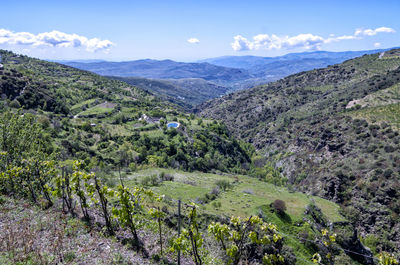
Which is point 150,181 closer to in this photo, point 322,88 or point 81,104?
point 81,104

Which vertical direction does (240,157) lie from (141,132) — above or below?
below

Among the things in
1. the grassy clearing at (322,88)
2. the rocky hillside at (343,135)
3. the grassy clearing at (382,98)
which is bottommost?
the rocky hillside at (343,135)

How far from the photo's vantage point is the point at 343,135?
68.8 meters

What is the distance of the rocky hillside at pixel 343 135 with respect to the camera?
Answer: 43.1 metres

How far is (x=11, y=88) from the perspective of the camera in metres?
77.1

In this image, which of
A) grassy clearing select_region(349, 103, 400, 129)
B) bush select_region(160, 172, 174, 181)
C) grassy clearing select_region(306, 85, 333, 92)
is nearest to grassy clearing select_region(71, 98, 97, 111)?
bush select_region(160, 172, 174, 181)

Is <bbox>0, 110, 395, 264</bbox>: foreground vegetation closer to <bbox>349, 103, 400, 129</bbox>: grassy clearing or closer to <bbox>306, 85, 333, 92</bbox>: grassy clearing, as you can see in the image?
<bbox>349, 103, 400, 129</bbox>: grassy clearing

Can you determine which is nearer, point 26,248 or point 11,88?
point 26,248

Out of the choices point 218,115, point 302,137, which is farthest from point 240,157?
point 218,115

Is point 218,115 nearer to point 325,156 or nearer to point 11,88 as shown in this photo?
point 325,156

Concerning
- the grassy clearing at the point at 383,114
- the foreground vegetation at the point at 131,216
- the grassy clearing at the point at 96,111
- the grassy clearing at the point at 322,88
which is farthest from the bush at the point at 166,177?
the grassy clearing at the point at 322,88

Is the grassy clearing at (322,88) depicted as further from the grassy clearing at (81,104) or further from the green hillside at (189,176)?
the grassy clearing at (81,104)

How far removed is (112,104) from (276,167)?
240 ft

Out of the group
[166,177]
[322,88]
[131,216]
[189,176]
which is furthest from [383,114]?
[131,216]
